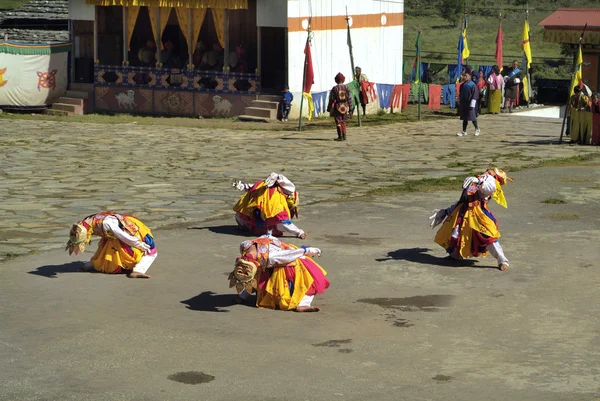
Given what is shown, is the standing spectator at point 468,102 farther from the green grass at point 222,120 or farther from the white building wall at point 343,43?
the white building wall at point 343,43

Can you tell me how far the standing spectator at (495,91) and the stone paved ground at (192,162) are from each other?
6.74 ft

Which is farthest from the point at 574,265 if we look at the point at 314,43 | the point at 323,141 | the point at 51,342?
the point at 314,43

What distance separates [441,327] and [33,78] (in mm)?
21446

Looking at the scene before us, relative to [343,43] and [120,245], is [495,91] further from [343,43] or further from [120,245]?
Result: [120,245]

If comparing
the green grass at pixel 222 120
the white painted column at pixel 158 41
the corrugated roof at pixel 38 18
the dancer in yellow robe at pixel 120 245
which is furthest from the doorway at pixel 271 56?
the dancer in yellow robe at pixel 120 245

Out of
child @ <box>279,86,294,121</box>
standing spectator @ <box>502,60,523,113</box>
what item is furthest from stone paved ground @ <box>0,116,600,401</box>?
standing spectator @ <box>502,60,523,113</box>

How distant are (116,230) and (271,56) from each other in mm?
18350

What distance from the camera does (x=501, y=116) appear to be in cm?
2780

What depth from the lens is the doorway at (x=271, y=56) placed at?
90.0ft

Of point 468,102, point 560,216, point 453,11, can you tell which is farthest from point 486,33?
point 560,216

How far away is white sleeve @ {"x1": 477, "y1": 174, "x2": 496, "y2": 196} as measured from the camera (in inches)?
428

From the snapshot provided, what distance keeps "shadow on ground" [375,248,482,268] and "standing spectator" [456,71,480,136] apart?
1160 cm

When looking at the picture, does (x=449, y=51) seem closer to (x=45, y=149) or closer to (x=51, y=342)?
(x=45, y=149)

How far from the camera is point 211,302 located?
961 cm
